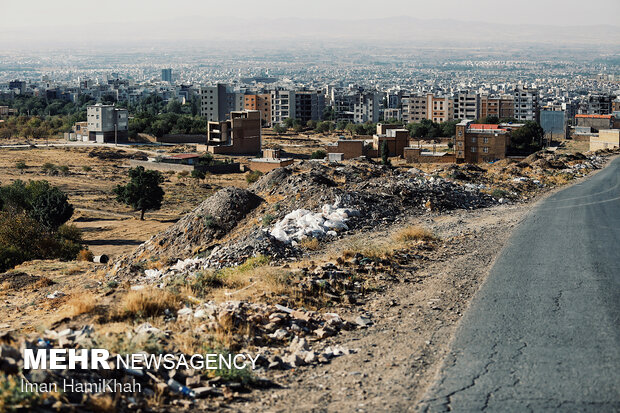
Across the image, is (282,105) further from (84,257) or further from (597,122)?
(84,257)

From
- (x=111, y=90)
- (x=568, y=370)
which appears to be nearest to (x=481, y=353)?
(x=568, y=370)

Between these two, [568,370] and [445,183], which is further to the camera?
[445,183]

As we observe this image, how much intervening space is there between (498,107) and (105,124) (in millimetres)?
54127

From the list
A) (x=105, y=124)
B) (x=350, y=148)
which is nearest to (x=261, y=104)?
(x=105, y=124)

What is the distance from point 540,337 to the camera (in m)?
6.78

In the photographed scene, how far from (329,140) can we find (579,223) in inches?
2334

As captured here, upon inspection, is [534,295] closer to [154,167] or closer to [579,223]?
[579,223]

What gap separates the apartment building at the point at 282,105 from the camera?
9862 centimetres

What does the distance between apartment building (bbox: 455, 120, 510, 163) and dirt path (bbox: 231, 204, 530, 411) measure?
34.2 m

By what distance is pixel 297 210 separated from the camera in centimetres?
1400

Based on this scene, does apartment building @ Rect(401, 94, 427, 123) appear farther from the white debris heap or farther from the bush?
the white debris heap

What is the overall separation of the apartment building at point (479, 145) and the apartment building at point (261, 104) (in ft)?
192

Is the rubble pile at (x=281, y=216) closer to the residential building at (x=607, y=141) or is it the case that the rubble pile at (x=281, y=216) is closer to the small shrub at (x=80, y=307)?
the small shrub at (x=80, y=307)

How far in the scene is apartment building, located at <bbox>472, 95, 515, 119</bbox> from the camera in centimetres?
Answer: 9544
